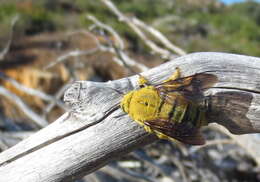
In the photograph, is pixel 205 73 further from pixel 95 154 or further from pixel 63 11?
pixel 63 11

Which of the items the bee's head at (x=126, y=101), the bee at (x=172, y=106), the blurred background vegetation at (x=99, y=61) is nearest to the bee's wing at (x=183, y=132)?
the bee at (x=172, y=106)

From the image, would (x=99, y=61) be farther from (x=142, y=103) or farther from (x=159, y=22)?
(x=142, y=103)

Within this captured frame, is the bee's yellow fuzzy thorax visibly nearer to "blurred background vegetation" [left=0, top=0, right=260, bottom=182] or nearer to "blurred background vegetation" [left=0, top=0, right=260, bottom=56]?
"blurred background vegetation" [left=0, top=0, right=260, bottom=182]

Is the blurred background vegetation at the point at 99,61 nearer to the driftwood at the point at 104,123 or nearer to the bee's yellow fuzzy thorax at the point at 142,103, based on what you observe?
the driftwood at the point at 104,123

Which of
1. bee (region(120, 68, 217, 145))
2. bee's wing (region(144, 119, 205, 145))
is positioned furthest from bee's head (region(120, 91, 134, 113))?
bee's wing (region(144, 119, 205, 145))

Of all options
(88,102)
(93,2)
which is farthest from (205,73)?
(93,2)

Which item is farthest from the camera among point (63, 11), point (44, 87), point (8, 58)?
point (63, 11)
